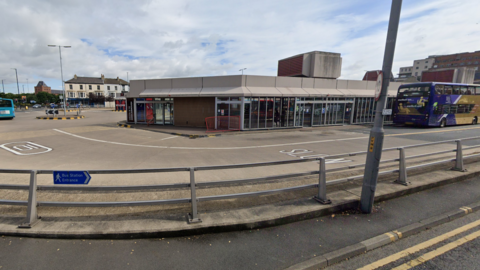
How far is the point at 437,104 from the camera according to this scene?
18.5m

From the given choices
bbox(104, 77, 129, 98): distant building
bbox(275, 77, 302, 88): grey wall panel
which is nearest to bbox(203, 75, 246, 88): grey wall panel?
bbox(275, 77, 302, 88): grey wall panel

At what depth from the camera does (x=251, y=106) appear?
Answer: 17297mm

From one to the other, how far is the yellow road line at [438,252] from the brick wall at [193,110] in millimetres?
16233

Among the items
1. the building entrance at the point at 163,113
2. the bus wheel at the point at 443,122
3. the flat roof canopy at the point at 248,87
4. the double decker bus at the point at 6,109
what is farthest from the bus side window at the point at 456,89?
the double decker bus at the point at 6,109

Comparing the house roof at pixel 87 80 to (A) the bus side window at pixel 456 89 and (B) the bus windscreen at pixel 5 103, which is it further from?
(A) the bus side window at pixel 456 89

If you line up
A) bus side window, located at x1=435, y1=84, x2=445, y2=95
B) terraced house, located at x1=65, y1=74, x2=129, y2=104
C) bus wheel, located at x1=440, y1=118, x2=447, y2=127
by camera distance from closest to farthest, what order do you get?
1. bus side window, located at x1=435, y1=84, x2=445, y2=95
2. bus wheel, located at x1=440, y1=118, x2=447, y2=127
3. terraced house, located at x1=65, y1=74, x2=129, y2=104

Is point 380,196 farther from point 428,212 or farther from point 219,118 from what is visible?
point 219,118

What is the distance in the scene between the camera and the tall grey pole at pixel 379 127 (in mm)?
3719

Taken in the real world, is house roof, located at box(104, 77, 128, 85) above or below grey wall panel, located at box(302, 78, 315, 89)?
above

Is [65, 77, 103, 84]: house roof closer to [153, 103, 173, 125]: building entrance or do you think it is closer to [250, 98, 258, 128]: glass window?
[153, 103, 173, 125]: building entrance

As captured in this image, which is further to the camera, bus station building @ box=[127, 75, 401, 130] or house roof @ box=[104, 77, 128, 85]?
house roof @ box=[104, 77, 128, 85]

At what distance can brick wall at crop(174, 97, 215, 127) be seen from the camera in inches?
727

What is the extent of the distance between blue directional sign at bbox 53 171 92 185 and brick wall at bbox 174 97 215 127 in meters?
15.0

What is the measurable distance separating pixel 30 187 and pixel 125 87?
10005cm
